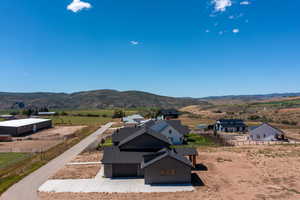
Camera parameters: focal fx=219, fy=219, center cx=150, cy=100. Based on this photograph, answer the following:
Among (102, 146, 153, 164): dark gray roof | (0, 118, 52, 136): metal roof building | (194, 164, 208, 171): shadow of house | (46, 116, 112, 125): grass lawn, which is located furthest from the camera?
(46, 116, 112, 125): grass lawn

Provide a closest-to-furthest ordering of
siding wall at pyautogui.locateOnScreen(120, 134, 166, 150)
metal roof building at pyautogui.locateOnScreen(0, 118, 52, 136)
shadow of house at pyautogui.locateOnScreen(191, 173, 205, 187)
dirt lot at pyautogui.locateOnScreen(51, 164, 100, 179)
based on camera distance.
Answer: shadow of house at pyautogui.locateOnScreen(191, 173, 205, 187) < dirt lot at pyautogui.locateOnScreen(51, 164, 100, 179) < siding wall at pyautogui.locateOnScreen(120, 134, 166, 150) < metal roof building at pyautogui.locateOnScreen(0, 118, 52, 136)

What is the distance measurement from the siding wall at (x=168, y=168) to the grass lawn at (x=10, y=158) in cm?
1947

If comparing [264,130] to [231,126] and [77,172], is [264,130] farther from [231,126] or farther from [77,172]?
[77,172]

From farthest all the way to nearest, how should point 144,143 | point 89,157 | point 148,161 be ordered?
point 89,157 → point 144,143 → point 148,161

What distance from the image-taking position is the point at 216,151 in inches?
1371

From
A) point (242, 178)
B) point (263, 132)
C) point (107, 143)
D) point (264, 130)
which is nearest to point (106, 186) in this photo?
point (242, 178)

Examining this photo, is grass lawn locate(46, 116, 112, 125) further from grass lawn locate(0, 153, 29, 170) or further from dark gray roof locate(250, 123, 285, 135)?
dark gray roof locate(250, 123, 285, 135)

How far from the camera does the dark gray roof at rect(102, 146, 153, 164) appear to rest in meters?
23.3

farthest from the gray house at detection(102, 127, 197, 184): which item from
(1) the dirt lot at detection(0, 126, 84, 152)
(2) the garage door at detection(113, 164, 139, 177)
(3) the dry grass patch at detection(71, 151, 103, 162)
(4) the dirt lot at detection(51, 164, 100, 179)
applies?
(1) the dirt lot at detection(0, 126, 84, 152)

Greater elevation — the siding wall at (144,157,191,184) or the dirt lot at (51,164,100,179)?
the siding wall at (144,157,191,184)

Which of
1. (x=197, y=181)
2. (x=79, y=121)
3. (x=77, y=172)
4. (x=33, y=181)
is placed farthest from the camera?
(x=79, y=121)

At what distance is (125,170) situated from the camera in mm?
Answer: 23453

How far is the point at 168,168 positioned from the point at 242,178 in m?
7.85

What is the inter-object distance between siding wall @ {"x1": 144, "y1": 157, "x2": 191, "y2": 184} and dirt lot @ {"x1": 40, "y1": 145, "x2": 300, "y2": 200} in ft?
5.42
